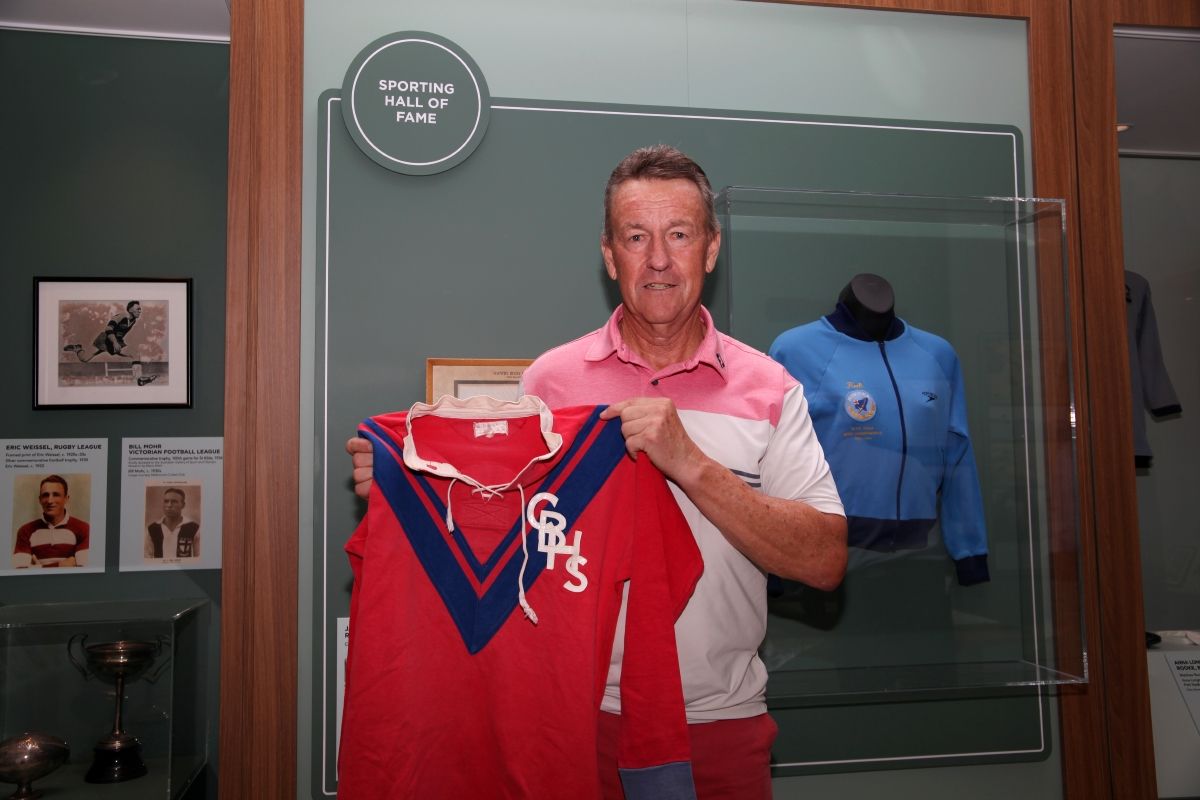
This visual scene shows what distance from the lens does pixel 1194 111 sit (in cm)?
274

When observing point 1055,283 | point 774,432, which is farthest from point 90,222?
point 1055,283

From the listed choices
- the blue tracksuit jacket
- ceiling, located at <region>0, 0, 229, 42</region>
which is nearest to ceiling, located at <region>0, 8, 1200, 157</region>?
ceiling, located at <region>0, 0, 229, 42</region>

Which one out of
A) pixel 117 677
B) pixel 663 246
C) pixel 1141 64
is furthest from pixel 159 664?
pixel 1141 64

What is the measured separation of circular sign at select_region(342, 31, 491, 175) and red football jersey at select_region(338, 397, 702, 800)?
0.87m

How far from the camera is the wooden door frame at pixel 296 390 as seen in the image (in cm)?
204

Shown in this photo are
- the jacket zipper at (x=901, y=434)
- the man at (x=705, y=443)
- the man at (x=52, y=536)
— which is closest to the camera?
the man at (x=705, y=443)

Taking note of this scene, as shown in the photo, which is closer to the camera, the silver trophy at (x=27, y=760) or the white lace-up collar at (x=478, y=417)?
the white lace-up collar at (x=478, y=417)

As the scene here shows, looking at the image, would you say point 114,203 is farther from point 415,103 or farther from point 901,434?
point 901,434

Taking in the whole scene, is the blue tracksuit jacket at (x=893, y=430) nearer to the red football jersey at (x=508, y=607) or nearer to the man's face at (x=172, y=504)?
the red football jersey at (x=508, y=607)

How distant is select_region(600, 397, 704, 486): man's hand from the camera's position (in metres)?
1.51

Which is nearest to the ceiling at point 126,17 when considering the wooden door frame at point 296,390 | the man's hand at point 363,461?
the wooden door frame at point 296,390

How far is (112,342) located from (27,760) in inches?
55.7

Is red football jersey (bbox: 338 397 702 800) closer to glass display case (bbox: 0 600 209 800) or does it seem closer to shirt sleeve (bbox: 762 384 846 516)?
shirt sleeve (bbox: 762 384 846 516)

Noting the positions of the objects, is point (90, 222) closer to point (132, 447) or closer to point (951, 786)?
point (132, 447)
